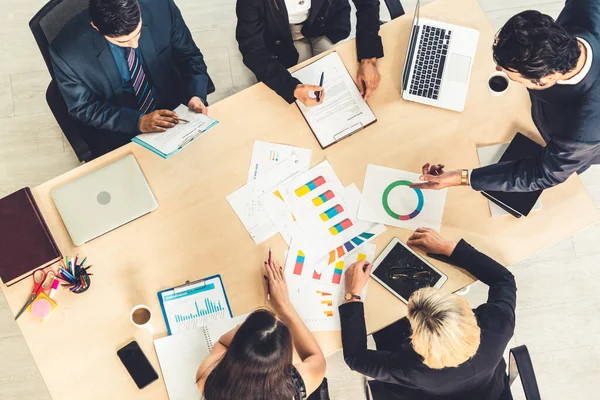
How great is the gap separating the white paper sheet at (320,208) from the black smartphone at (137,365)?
0.68 meters

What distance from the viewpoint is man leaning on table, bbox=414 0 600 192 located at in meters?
1.60

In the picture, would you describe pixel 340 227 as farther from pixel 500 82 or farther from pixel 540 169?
pixel 500 82

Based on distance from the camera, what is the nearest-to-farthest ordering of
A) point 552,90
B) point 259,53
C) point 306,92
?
1. point 552,90
2. point 306,92
3. point 259,53

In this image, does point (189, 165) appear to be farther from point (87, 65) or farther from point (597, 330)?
point (597, 330)

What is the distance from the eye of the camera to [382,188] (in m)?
2.05

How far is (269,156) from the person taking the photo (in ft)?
6.84

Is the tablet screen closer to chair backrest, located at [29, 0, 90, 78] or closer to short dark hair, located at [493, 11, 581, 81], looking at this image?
short dark hair, located at [493, 11, 581, 81]

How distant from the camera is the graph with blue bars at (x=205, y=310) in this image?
1.92 metres

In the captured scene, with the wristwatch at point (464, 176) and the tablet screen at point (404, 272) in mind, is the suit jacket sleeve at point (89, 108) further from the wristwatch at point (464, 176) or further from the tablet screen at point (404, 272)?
the wristwatch at point (464, 176)

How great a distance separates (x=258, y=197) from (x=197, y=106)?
43 centimetres

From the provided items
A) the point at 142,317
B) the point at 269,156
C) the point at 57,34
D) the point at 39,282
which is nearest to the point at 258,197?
the point at 269,156

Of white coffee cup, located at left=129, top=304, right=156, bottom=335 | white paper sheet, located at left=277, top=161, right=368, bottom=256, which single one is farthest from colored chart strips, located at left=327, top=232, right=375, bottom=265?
white coffee cup, located at left=129, top=304, right=156, bottom=335

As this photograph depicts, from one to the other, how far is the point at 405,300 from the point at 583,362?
1.39 m

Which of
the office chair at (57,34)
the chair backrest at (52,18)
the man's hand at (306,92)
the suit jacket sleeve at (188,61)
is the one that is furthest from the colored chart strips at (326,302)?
the chair backrest at (52,18)
